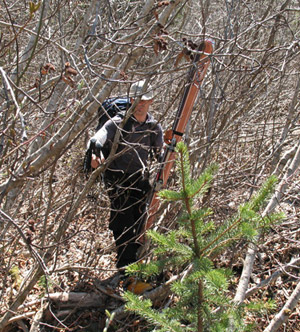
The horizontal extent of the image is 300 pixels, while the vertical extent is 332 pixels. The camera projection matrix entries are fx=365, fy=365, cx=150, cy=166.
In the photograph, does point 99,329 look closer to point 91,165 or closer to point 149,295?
point 149,295

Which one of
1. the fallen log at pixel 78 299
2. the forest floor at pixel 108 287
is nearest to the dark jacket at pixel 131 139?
the forest floor at pixel 108 287

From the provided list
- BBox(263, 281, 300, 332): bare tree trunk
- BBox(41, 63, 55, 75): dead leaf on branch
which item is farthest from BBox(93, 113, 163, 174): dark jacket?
BBox(263, 281, 300, 332): bare tree trunk

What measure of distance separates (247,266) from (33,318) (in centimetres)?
223

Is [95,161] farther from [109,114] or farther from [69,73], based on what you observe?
[69,73]

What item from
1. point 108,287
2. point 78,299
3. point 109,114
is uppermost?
point 109,114

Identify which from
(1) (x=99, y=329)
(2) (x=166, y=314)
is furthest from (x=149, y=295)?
(2) (x=166, y=314)

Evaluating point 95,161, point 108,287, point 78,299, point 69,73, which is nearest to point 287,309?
point 95,161

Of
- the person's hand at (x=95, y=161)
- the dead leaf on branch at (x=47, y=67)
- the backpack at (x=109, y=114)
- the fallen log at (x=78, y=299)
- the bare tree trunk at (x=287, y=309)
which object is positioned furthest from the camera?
the fallen log at (x=78, y=299)

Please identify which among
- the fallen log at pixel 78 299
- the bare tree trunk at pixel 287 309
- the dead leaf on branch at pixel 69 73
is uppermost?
the dead leaf on branch at pixel 69 73

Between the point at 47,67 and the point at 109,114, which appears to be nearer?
the point at 47,67

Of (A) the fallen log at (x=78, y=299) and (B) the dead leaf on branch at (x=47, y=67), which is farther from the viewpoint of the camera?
(A) the fallen log at (x=78, y=299)

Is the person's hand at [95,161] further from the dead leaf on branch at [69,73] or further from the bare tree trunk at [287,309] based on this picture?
the bare tree trunk at [287,309]

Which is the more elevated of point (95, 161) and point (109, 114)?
point (109, 114)

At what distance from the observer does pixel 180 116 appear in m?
3.39
